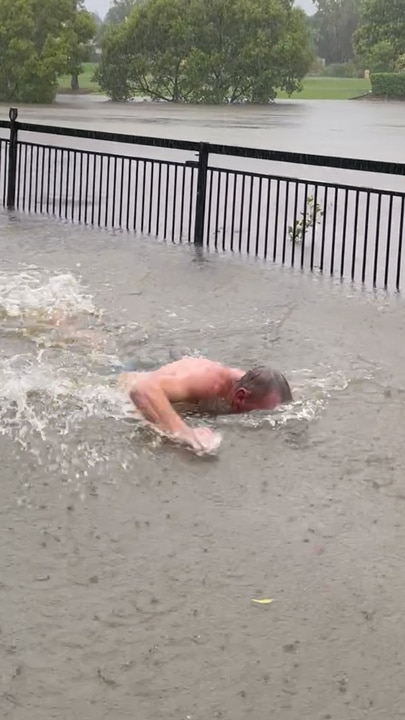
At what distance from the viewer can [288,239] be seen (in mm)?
15141

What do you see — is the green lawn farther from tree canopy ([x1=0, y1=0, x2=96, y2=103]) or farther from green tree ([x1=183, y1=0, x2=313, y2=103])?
tree canopy ([x1=0, y1=0, x2=96, y2=103])

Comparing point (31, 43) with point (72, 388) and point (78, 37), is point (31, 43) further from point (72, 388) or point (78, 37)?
point (72, 388)

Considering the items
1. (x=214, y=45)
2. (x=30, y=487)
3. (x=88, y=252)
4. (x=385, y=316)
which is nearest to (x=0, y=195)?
(x=88, y=252)

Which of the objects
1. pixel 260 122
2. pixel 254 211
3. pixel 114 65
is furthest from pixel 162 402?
pixel 114 65

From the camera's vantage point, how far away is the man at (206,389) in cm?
622

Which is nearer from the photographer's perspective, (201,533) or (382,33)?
(201,533)

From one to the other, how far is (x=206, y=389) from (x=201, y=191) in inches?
264

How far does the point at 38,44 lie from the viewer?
187ft

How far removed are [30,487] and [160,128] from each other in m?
37.9

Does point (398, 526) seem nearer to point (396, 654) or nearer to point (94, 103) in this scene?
point (396, 654)

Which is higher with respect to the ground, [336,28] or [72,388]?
[336,28]

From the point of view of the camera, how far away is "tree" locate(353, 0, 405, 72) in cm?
7394

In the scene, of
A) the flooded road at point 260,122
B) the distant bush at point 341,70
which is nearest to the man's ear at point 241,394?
the flooded road at point 260,122

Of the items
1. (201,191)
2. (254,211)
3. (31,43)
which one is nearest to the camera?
(201,191)
